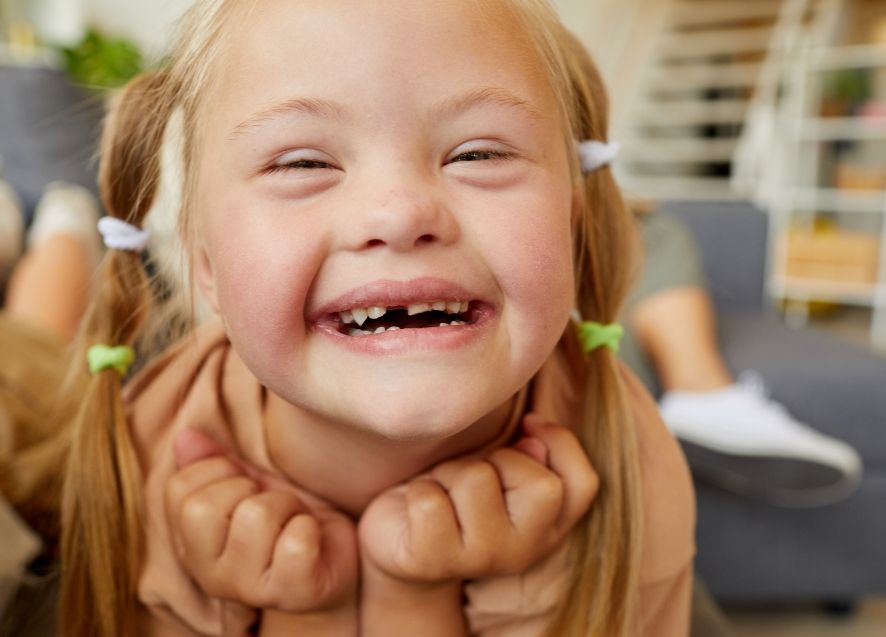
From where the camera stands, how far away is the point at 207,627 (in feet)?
2.23

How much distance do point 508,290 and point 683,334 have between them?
111 centimetres

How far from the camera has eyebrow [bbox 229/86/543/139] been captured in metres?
0.52

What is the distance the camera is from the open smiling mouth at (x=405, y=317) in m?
0.55

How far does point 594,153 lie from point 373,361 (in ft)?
0.89

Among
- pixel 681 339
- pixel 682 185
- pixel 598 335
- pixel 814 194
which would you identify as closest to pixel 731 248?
pixel 681 339

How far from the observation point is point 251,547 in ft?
2.06

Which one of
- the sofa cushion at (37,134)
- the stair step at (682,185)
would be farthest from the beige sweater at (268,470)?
the stair step at (682,185)

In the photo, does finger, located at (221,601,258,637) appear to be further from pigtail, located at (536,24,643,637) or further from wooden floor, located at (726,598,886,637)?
wooden floor, located at (726,598,886,637)

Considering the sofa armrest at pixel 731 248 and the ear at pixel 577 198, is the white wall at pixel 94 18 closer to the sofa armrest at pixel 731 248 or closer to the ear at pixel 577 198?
the sofa armrest at pixel 731 248

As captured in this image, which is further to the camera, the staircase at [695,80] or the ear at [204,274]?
the staircase at [695,80]

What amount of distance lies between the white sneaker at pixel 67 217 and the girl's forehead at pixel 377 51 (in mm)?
1107

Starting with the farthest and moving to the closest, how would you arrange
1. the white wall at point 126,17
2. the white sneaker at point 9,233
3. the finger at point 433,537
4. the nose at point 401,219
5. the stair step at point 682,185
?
the stair step at point 682,185 → the white wall at point 126,17 → the white sneaker at point 9,233 → the finger at point 433,537 → the nose at point 401,219

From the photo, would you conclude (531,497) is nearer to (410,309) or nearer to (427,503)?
(427,503)

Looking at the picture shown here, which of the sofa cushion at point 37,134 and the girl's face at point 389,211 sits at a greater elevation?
the sofa cushion at point 37,134
